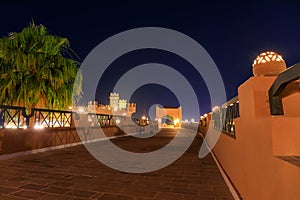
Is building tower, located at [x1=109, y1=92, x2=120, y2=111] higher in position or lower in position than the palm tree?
higher

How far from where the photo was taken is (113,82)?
295 ft

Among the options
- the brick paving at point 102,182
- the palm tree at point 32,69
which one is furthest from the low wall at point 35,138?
the palm tree at point 32,69

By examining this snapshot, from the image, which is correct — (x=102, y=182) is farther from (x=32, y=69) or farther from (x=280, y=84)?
(x=32, y=69)

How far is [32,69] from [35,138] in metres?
3.88

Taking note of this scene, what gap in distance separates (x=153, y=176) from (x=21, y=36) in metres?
9.22

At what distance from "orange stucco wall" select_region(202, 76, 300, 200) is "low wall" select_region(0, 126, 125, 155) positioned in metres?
6.81

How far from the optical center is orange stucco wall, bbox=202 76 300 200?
1.62 meters

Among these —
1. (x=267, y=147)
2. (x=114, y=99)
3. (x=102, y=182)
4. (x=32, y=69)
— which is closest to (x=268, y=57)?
(x=267, y=147)

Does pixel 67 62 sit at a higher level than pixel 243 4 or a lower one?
lower

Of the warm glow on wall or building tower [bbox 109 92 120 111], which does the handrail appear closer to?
the warm glow on wall

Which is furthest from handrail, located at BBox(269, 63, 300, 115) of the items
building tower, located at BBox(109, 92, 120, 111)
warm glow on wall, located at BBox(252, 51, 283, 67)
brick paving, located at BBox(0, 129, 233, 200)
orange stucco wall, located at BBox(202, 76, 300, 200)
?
building tower, located at BBox(109, 92, 120, 111)

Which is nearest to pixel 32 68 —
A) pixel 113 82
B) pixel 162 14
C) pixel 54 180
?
pixel 54 180

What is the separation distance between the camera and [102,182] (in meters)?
4.15

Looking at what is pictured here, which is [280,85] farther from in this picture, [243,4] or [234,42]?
[234,42]
